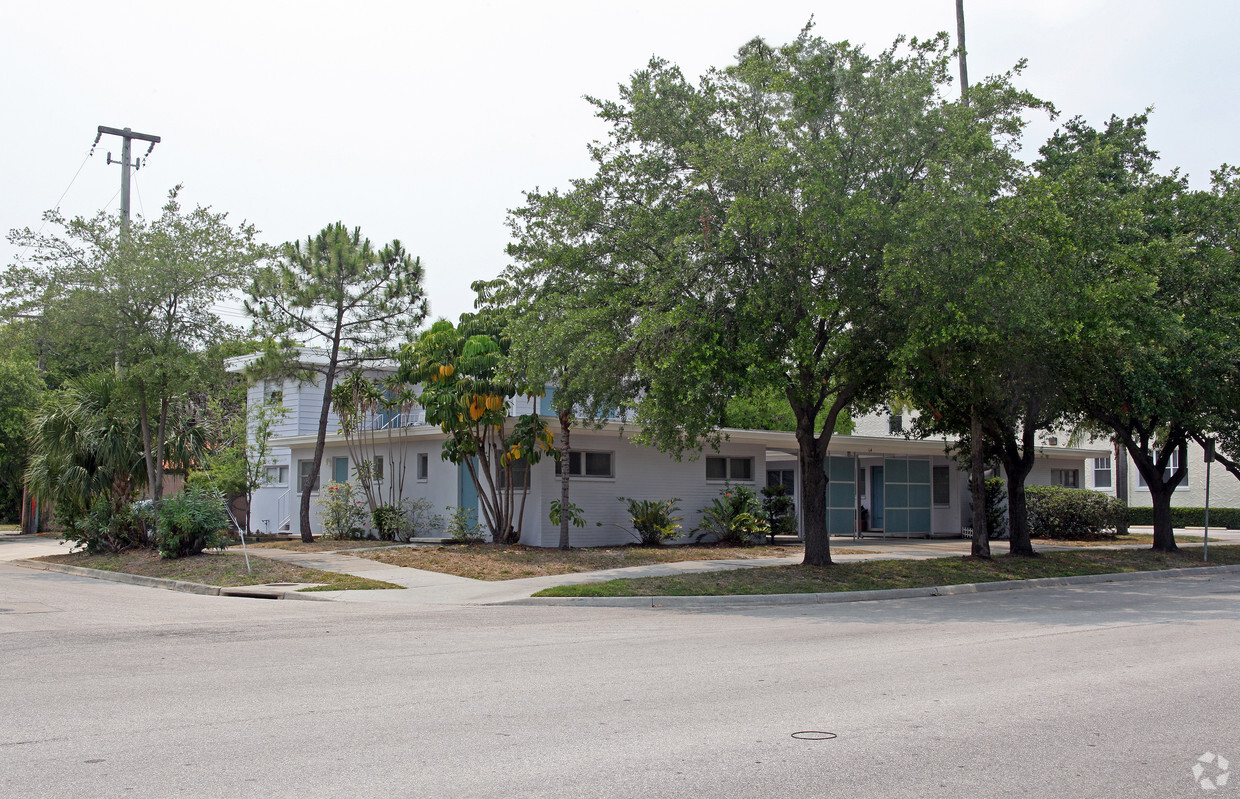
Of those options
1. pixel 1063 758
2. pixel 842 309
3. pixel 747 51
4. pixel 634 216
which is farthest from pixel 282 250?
pixel 1063 758

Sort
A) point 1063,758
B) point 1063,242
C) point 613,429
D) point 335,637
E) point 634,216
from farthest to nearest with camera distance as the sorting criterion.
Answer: point 613,429 < point 634,216 < point 1063,242 < point 335,637 < point 1063,758

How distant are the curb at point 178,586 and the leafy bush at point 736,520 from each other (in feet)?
38.7

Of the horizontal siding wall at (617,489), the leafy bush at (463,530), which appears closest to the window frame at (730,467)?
the horizontal siding wall at (617,489)

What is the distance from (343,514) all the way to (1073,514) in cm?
2193

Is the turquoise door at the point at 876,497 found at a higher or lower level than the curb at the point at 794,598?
higher

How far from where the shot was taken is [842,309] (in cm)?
1491

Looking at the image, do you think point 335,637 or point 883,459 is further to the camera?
point 883,459

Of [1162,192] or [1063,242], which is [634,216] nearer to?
[1063,242]

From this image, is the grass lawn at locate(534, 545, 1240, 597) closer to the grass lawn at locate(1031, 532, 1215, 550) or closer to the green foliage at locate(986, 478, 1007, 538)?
the grass lawn at locate(1031, 532, 1215, 550)

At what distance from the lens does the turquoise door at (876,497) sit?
100ft

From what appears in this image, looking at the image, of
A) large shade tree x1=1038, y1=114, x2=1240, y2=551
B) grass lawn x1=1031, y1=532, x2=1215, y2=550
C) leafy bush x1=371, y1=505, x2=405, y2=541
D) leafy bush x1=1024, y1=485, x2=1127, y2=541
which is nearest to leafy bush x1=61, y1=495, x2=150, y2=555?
leafy bush x1=371, y1=505, x2=405, y2=541

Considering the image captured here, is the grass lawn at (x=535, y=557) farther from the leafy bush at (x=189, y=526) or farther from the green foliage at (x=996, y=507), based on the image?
the green foliage at (x=996, y=507)

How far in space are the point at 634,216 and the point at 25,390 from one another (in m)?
26.3

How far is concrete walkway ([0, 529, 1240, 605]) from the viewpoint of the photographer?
49.2 feet
